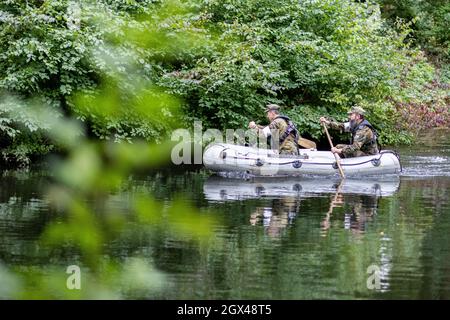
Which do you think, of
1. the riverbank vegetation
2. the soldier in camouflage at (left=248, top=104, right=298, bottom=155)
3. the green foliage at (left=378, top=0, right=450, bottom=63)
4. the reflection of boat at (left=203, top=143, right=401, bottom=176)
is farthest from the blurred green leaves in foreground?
the green foliage at (left=378, top=0, right=450, bottom=63)

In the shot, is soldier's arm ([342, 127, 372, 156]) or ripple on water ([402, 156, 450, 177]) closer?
soldier's arm ([342, 127, 372, 156])

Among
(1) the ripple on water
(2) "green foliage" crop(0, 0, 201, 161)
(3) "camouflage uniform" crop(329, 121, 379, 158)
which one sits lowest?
(1) the ripple on water

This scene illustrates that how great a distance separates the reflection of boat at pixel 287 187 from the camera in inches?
571

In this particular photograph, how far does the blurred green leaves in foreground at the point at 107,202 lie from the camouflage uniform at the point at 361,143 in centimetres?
519

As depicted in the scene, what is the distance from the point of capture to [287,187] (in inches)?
612

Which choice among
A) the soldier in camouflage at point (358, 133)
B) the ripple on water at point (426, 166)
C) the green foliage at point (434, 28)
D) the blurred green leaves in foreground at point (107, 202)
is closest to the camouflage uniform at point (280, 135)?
the soldier in camouflage at point (358, 133)

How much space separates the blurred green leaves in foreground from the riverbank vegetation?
8.37 feet

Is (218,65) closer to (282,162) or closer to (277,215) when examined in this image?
(282,162)

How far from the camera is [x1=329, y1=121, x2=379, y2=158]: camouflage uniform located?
55.1 feet

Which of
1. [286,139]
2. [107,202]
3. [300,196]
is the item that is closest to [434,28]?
[286,139]

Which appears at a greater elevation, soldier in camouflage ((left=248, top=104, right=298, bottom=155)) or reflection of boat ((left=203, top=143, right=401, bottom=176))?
soldier in camouflage ((left=248, top=104, right=298, bottom=155))

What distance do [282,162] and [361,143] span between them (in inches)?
68.4

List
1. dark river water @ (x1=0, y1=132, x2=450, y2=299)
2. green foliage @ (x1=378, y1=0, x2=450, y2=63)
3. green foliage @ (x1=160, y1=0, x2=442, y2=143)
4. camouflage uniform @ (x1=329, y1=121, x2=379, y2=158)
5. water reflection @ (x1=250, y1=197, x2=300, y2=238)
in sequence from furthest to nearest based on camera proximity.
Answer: green foliage @ (x1=378, y1=0, x2=450, y2=63)
green foliage @ (x1=160, y1=0, x2=442, y2=143)
camouflage uniform @ (x1=329, y1=121, x2=379, y2=158)
water reflection @ (x1=250, y1=197, x2=300, y2=238)
dark river water @ (x1=0, y1=132, x2=450, y2=299)

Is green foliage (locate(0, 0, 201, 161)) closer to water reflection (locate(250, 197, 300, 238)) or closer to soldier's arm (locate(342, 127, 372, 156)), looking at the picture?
water reflection (locate(250, 197, 300, 238))
